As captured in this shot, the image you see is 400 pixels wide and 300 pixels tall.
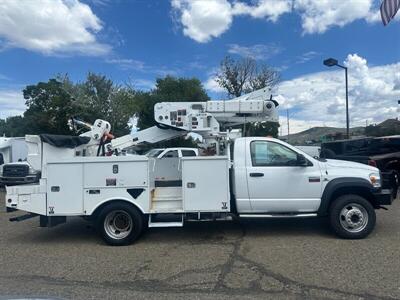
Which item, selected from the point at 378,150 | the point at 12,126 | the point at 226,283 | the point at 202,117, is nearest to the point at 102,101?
the point at 378,150

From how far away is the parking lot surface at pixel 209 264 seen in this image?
5.43m

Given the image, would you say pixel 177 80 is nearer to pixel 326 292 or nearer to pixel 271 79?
pixel 271 79

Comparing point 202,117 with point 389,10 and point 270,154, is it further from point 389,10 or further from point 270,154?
point 389,10

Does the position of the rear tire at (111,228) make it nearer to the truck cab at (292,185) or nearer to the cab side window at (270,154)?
the truck cab at (292,185)

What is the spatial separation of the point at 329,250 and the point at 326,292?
203cm

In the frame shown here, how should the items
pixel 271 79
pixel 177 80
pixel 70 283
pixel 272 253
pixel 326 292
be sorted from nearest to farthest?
pixel 326 292, pixel 70 283, pixel 272 253, pixel 271 79, pixel 177 80

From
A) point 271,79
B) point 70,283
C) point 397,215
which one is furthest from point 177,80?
point 70,283

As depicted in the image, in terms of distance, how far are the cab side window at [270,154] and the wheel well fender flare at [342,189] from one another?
0.83 m

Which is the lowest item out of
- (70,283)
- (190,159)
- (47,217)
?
(70,283)

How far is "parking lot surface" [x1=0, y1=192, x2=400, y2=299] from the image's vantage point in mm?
5430

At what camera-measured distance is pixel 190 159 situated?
8.00 m

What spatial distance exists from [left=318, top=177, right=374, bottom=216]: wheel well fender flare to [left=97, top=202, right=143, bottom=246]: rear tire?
11.4 ft

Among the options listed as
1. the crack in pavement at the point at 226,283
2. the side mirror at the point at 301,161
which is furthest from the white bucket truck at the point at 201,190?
the crack in pavement at the point at 226,283

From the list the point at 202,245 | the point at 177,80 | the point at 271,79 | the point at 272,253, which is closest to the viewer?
the point at 272,253
